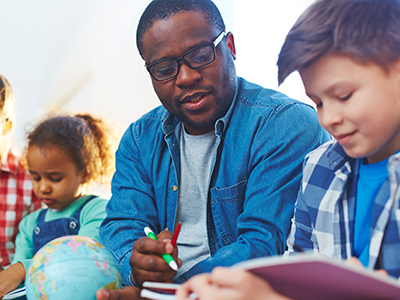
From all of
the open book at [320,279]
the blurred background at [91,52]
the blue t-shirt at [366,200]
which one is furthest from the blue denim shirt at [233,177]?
the blurred background at [91,52]

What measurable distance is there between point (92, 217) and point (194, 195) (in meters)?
0.64

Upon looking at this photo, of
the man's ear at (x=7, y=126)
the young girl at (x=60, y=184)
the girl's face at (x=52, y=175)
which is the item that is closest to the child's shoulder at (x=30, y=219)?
the young girl at (x=60, y=184)

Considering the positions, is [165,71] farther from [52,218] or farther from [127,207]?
[52,218]

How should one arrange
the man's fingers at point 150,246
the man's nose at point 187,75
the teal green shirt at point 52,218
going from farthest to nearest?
the teal green shirt at point 52,218 → the man's nose at point 187,75 → the man's fingers at point 150,246

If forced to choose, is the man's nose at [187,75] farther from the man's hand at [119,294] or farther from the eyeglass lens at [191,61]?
the man's hand at [119,294]

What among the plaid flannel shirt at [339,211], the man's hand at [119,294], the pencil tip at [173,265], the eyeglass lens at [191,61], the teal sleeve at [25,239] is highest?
the eyeglass lens at [191,61]

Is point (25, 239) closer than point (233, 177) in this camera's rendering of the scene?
No

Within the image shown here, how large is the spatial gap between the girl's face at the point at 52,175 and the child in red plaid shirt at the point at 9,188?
0.68ft

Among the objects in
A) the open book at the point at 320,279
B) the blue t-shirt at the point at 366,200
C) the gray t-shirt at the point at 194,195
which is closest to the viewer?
the open book at the point at 320,279

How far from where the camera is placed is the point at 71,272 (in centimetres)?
100

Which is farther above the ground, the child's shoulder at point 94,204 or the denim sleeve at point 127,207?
the denim sleeve at point 127,207

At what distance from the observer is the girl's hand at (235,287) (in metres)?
0.58

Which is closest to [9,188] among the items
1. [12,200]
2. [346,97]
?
[12,200]

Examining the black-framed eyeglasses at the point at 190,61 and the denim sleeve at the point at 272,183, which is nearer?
the denim sleeve at the point at 272,183
